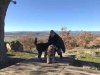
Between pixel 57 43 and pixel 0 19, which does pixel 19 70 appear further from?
pixel 0 19

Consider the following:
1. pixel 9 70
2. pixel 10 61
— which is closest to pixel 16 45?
pixel 10 61

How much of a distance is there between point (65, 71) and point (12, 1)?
8.29m

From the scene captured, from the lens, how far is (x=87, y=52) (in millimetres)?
21188

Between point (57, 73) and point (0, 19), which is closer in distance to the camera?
point (57, 73)

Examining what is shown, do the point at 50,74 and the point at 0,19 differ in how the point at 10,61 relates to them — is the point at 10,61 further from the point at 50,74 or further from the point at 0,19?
the point at 50,74

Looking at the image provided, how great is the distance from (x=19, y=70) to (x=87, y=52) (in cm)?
1283

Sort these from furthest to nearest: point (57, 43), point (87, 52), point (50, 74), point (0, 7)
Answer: point (87, 52) → point (0, 7) → point (57, 43) → point (50, 74)

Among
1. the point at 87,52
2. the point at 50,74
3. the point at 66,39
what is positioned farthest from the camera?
the point at 66,39

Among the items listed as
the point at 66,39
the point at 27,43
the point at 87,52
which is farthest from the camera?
the point at 27,43

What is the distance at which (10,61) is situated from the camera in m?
16.0

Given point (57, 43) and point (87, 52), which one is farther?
point (87, 52)

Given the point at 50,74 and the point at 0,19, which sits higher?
the point at 0,19

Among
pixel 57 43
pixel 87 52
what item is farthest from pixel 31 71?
pixel 87 52

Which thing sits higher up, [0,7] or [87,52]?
[0,7]
